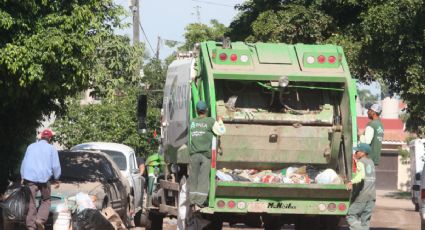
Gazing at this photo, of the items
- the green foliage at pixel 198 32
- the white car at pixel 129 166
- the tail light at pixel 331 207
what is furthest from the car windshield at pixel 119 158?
the green foliage at pixel 198 32

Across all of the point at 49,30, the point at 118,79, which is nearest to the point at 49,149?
the point at 49,30

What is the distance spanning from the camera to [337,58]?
13.4 m

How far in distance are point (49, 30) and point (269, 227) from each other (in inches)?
173

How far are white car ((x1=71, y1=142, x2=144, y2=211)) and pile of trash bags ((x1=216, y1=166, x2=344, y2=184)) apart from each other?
613cm

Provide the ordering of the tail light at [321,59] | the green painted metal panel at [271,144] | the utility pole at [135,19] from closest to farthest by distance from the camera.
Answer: the tail light at [321,59] < the green painted metal panel at [271,144] < the utility pole at [135,19]

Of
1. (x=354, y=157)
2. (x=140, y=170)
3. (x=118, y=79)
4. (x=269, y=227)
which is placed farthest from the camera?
(x=118, y=79)

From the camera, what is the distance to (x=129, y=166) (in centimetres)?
2066

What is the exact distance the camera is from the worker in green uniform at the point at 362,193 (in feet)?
43.5

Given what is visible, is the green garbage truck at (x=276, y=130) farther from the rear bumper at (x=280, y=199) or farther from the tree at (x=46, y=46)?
the tree at (x=46, y=46)

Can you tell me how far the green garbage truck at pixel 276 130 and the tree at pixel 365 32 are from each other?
161 inches

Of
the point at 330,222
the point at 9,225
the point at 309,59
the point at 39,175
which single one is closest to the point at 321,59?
the point at 309,59

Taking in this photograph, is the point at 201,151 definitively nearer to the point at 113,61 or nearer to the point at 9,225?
the point at 9,225

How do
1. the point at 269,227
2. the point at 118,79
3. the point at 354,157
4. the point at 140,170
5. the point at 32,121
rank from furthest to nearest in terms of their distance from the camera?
1. the point at 118,79
2. the point at 140,170
3. the point at 32,121
4. the point at 269,227
5. the point at 354,157

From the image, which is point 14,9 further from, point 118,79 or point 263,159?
point 118,79
